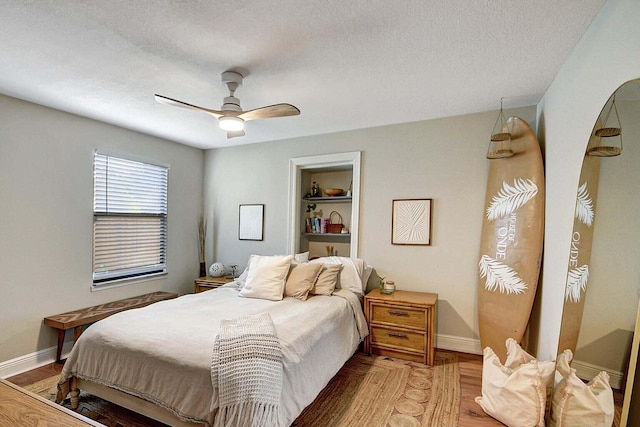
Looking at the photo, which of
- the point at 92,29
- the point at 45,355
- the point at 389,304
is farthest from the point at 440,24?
the point at 45,355

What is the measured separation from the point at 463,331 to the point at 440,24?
2.82 metres

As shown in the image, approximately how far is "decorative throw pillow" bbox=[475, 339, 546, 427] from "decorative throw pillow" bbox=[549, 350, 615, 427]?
0.25 ft

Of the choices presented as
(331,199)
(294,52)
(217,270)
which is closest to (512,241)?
(331,199)

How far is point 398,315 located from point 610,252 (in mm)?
1952

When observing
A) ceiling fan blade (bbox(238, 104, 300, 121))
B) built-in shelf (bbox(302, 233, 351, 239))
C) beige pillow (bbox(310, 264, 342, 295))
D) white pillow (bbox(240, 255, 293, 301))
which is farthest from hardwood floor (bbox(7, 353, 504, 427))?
ceiling fan blade (bbox(238, 104, 300, 121))

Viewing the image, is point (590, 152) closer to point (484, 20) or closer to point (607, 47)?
point (607, 47)

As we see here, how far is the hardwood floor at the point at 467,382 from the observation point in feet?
6.22

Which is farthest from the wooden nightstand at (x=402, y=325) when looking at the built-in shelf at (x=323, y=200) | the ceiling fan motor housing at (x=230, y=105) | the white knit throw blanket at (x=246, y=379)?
the ceiling fan motor housing at (x=230, y=105)

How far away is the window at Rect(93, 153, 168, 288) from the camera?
11.3ft

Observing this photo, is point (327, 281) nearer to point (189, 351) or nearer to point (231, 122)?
point (189, 351)

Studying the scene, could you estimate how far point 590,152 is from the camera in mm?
1550

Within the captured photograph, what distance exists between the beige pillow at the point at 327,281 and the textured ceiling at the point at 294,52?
5.36ft

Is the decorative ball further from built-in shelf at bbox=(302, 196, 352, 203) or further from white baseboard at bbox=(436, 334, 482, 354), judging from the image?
white baseboard at bbox=(436, 334, 482, 354)

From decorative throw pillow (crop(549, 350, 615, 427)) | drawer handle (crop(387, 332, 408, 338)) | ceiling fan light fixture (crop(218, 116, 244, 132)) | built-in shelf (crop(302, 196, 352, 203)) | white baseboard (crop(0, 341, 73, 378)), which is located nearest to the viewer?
decorative throw pillow (crop(549, 350, 615, 427))
